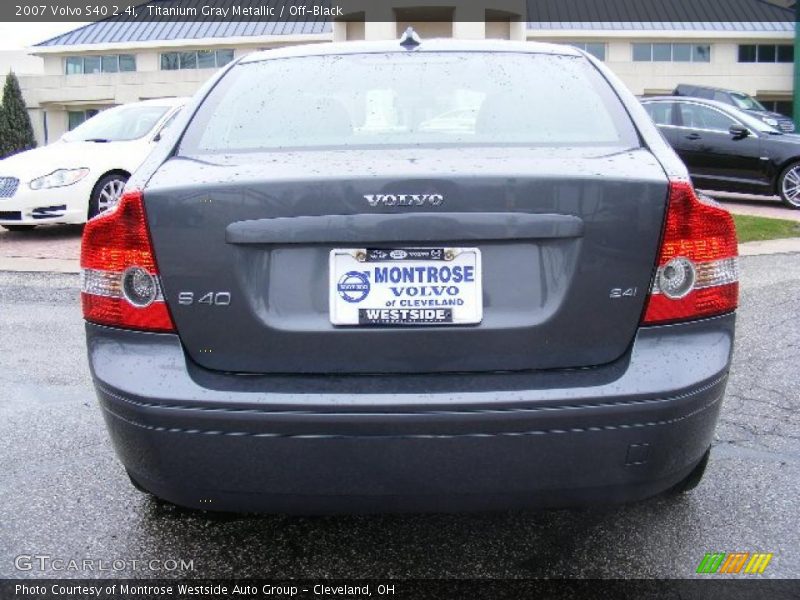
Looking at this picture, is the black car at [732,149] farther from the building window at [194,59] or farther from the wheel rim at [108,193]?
the building window at [194,59]

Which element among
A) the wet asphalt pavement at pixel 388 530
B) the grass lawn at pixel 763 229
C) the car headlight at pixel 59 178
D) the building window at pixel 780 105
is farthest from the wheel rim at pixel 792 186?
the building window at pixel 780 105

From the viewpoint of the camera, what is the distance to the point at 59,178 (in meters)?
9.83

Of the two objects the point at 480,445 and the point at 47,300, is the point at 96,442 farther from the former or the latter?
the point at 47,300

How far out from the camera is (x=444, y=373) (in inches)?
89.1

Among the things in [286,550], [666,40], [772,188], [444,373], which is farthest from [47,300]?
[666,40]

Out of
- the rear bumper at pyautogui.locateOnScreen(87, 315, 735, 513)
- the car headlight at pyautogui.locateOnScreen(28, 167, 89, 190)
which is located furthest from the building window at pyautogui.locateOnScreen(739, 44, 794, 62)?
the rear bumper at pyautogui.locateOnScreen(87, 315, 735, 513)

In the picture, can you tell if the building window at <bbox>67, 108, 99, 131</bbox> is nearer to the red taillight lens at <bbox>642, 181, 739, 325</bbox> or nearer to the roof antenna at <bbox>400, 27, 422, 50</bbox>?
the roof antenna at <bbox>400, 27, 422, 50</bbox>

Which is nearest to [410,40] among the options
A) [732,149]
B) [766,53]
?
[732,149]

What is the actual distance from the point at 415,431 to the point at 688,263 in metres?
0.86

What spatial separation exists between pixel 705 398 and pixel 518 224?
2.23ft

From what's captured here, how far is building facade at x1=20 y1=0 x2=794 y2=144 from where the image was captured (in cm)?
4462

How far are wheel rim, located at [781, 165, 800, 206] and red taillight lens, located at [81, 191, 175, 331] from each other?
12562 millimetres

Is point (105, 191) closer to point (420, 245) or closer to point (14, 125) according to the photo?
point (420, 245)

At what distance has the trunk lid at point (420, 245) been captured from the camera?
7.35 feet
